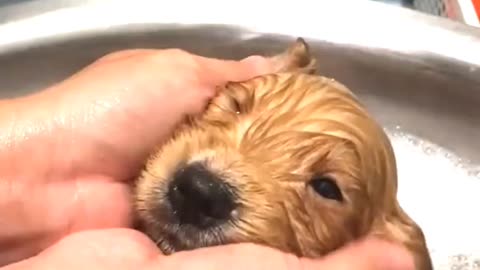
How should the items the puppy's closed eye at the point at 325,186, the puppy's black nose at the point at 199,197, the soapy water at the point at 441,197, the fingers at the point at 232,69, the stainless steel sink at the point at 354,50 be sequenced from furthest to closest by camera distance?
the stainless steel sink at the point at 354,50
the soapy water at the point at 441,197
the fingers at the point at 232,69
the puppy's closed eye at the point at 325,186
the puppy's black nose at the point at 199,197

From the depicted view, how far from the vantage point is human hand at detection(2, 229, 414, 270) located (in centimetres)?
122

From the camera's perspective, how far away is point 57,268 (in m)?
1.25

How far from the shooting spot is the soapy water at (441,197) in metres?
1.77

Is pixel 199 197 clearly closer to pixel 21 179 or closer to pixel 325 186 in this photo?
pixel 325 186

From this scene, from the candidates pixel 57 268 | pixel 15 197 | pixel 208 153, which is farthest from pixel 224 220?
pixel 15 197

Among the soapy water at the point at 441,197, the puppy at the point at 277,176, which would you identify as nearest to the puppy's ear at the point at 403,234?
the puppy at the point at 277,176

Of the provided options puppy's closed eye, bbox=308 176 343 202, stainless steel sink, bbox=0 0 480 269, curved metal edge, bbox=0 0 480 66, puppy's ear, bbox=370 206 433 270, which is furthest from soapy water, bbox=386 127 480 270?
puppy's closed eye, bbox=308 176 343 202

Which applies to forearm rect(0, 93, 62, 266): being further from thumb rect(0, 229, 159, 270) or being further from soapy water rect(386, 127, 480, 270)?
soapy water rect(386, 127, 480, 270)

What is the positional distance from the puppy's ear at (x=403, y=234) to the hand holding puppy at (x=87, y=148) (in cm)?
2

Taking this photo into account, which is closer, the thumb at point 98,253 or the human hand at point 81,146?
the thumb at point 98,253

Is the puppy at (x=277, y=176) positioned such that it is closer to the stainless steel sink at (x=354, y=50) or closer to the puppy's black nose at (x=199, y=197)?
the puppy's black nose at (x=199, y=197)

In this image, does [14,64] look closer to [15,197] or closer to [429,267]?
[15,197]

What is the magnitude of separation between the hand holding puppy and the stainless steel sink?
1.51 ft

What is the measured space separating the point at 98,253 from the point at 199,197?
156 mm
